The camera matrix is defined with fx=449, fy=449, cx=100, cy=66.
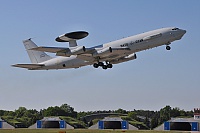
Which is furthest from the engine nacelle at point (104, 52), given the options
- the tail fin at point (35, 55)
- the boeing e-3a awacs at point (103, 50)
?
the tail fin at point (35, 55)

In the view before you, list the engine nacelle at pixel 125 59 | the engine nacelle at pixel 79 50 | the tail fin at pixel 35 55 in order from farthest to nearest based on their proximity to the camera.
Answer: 1. the tail fin at pixel 35 55
2. the engine nacelle at pixel 125 59
3. the engine nacelle at pixel 79 50

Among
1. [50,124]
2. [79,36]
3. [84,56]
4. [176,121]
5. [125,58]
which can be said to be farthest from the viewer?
[50,124]

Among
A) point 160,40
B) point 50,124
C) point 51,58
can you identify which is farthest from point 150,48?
point 50,124

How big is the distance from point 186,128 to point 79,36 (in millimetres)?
80298

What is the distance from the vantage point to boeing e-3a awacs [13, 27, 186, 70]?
7950 centimetres

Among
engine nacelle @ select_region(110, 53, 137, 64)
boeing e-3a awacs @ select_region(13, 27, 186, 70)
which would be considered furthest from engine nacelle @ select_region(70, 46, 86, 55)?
engine nacelle @ select_region(110, 53, 137, 64)

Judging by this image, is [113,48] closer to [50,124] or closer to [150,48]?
[150,48]

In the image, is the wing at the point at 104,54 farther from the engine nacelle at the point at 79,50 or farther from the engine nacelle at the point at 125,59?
the engine nacelle at the point at 125,59

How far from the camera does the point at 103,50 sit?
83.0 m

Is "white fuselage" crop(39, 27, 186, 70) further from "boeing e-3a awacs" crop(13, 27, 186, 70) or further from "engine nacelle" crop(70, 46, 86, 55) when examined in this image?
"engine nacelle" crop(70, 46, 86, 55)

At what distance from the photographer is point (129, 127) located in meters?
148

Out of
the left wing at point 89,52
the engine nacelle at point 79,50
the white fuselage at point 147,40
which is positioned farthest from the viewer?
the engine nacelle at point 79,50

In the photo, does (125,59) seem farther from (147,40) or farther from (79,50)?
(147,40)

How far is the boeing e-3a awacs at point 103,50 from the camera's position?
79.5 m
